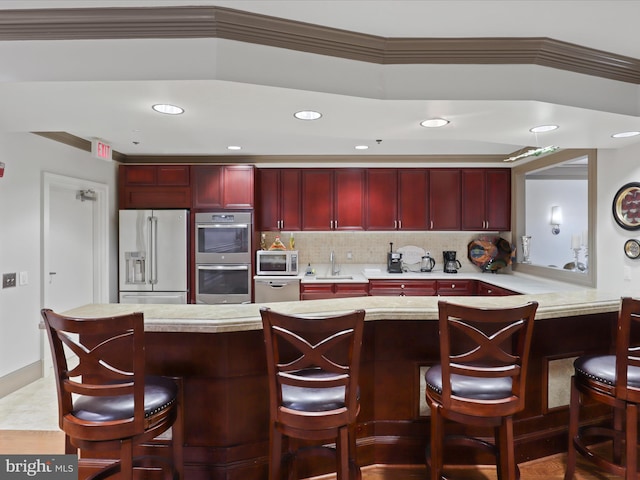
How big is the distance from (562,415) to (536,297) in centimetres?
74

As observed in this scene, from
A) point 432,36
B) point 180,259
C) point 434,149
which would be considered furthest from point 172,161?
point 432,36

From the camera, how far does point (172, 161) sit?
4781 mm

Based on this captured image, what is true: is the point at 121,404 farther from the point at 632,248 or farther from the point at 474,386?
the point at 632,248

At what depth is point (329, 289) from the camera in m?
4.57

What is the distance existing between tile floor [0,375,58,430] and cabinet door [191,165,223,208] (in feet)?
7.93

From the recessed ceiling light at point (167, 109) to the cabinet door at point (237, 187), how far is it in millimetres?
2293

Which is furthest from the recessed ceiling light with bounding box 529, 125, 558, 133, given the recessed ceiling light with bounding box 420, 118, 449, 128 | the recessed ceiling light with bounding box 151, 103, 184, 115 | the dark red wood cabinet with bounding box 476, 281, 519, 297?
the recessed ceiling light with bounding box 151, 103, 184, 115

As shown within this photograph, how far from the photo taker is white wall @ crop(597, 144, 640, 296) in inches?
124

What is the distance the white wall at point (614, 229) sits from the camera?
3.15 metres

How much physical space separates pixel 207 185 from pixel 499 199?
3.84 metres

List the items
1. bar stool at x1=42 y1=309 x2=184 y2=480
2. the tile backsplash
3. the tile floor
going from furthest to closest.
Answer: the tile backsplash, the tile floor, bar stool at x1=42 y1=309 x2=184 y2=480

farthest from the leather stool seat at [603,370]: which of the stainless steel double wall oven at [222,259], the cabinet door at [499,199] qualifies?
the stainless steel double wall oven at [222,259]

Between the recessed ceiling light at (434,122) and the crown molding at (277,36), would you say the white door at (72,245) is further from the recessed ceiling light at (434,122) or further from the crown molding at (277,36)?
the recessed ceiling light at (434,122)

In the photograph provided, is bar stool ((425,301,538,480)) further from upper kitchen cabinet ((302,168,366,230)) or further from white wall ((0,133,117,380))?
white wall ((0,133,117,380))
